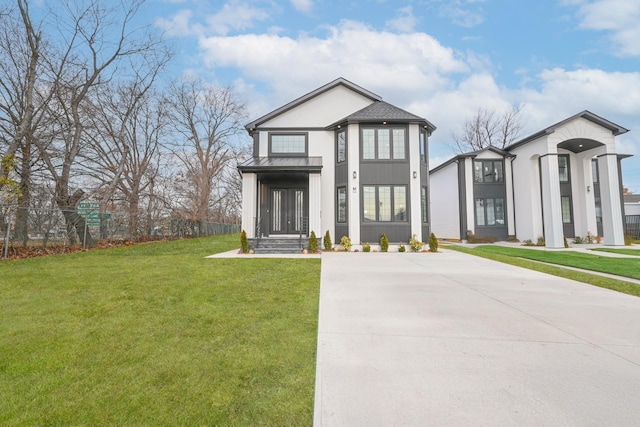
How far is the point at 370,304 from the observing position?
4750 millimetres

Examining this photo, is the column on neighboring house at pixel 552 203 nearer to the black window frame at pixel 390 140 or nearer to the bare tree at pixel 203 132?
the black window frame at pixel 390 140

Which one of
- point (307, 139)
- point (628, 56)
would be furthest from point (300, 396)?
point (628, 56)

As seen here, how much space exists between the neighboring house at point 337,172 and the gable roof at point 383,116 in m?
0.04

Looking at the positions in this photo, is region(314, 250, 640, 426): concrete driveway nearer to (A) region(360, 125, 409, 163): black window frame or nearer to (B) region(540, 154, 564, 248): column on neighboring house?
(A) region(360, 125, 409, 163): black window frame

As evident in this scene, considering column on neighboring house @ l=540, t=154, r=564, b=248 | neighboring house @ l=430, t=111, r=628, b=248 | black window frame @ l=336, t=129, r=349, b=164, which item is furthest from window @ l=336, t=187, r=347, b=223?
column on neighboring house @ l=540, t=154, r=564, b=248

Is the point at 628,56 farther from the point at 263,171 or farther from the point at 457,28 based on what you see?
the point at 263,171

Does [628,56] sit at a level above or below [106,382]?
above

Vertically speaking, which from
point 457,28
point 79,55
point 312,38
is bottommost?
point 79,55

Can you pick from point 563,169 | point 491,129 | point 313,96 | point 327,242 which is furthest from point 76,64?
point 491,129

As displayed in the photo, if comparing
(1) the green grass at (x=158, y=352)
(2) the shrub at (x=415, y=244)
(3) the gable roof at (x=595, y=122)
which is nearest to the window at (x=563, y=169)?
(3) the gable roof at (x=595, y=122)

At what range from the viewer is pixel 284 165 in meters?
12.3

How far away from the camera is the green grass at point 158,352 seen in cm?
207

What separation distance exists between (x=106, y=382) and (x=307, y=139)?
1264 centimetres

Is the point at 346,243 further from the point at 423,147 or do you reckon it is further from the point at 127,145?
the point at 127,145
